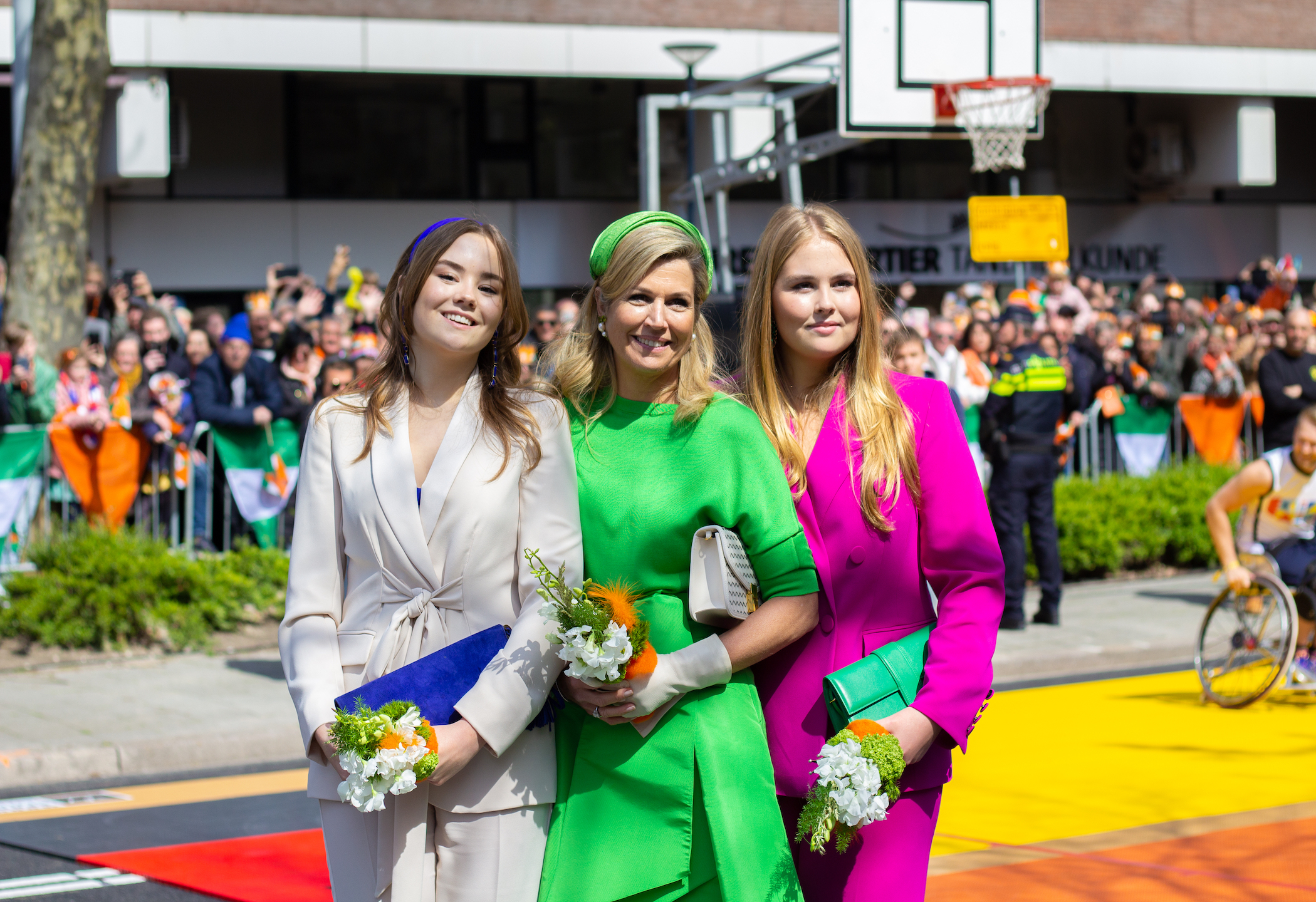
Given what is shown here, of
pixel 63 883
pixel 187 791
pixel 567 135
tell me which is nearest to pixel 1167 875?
pixel 63 883

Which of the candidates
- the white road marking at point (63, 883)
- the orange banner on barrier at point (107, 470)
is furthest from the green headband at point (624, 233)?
the orange banner on barrier at point (107, 470)

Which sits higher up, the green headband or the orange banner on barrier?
the green headband

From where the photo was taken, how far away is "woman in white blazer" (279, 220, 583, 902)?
9.66ft

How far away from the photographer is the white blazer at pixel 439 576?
2963 millimetres

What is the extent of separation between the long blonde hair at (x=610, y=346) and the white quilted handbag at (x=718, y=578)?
0.26 meters

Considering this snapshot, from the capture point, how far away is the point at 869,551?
308 cm

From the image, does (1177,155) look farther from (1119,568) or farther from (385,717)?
(385,717)

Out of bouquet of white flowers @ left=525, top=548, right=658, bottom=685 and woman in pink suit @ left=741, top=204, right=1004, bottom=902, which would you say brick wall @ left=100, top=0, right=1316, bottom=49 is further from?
bouquet of white flowers @ left=525, top=548, right=658, bottom=685

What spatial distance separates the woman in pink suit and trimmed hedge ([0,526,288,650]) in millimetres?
7577

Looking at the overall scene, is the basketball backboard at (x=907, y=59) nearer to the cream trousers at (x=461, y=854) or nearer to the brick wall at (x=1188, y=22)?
the brick wall at (x=1188, y=22)

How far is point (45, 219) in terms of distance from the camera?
43.4 feet

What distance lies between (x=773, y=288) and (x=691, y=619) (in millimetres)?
705

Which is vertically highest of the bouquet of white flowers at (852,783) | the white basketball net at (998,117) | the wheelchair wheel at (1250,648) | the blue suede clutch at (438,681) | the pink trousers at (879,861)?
the white basketball net at (998,117)

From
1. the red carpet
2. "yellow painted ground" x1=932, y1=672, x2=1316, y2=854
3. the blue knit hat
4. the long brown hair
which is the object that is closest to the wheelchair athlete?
"yellow painted ground" x1=932, y1=672, x2=1316, y2=854
